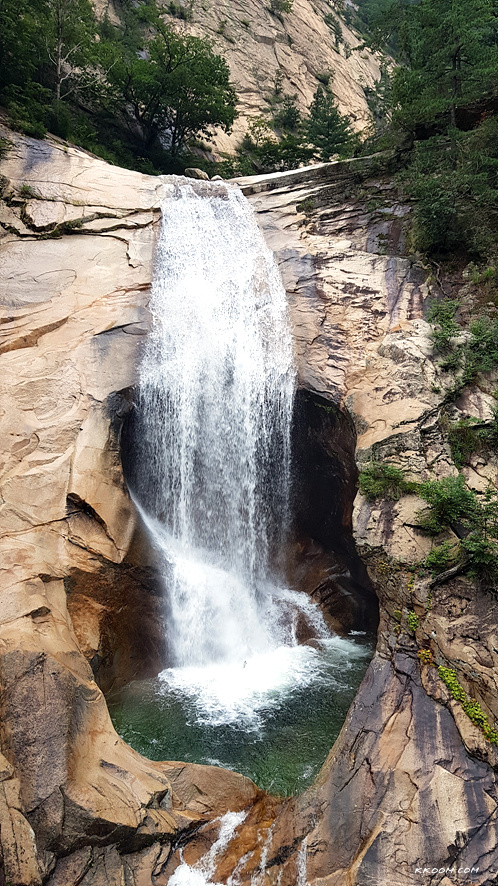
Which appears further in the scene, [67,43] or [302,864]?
[67,43]

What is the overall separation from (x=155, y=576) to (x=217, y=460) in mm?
3029

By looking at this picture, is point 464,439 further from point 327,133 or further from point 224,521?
point 327,133

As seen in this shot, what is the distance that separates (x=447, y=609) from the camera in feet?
24.5

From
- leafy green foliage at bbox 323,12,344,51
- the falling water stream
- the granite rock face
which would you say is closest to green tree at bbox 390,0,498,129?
the falling water stream

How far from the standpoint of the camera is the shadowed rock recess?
231 inches

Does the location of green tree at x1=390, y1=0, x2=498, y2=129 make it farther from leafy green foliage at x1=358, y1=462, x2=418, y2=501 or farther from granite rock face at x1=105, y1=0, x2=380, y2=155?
granite rock face at x1=105, y1=0, x2=380, y2=155

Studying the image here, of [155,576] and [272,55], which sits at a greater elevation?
[272,55]

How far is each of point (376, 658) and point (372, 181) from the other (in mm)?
14180

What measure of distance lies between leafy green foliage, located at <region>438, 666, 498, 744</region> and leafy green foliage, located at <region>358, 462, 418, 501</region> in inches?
117

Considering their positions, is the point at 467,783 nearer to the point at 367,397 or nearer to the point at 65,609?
the point at 65,609

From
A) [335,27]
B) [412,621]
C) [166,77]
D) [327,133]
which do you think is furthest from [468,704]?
[335,27]

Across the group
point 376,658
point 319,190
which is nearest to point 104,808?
point 376,658

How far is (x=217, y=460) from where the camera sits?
12172 mm

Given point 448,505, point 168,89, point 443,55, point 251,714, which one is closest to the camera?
point 448,505
